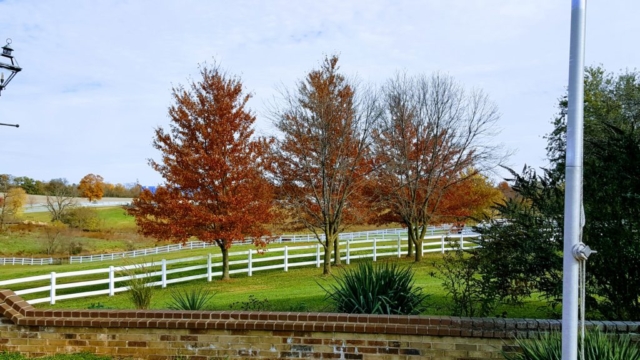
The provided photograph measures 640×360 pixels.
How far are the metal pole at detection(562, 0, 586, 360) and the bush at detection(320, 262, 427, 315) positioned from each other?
11.9ft

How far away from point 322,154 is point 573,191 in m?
16.6

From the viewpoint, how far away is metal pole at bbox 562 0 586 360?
4129 millimetres

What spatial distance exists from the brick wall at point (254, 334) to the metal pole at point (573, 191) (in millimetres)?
2204

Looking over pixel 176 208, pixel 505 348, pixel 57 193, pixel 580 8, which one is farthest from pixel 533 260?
pixel 57 193

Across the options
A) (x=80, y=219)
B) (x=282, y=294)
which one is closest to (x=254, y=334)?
(x=282, y=294)

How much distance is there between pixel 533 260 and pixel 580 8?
4.49 metres

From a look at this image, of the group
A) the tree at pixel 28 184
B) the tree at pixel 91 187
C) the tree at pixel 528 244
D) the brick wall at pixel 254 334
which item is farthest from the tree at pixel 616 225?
the tree at pixel 28 184

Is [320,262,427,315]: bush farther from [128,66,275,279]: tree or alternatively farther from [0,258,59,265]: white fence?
[0,258,59,265]: white fence

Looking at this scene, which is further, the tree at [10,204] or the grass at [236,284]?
the tree at [10,204]

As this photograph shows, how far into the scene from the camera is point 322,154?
20.6 m

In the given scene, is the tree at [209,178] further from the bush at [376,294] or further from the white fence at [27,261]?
the white fence at [27,261]

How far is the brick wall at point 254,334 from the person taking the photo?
638 centimetres

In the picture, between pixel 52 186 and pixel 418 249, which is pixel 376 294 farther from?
pixel 52 186

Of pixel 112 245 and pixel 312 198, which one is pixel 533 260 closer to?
pixel 312 198
